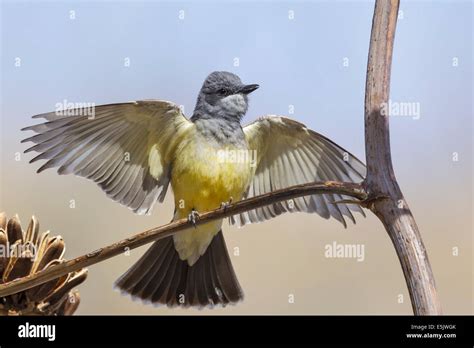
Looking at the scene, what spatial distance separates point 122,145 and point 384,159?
2686mm

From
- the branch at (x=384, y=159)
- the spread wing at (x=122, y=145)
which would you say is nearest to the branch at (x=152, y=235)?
the branch at (x=384, y=159)

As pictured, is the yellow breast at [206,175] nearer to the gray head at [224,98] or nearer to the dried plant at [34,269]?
the gray head at [224,98]

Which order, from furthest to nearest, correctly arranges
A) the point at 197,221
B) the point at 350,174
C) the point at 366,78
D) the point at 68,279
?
the point at 350,174 → the point at 197,221 → the point at 68,279 → the point at 366,78

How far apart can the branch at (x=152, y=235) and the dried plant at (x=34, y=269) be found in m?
0.12

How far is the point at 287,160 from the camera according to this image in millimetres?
4004

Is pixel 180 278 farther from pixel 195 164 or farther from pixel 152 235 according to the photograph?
pixel 152 235

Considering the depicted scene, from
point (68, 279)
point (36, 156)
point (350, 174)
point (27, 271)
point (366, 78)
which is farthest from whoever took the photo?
point (350, 174)

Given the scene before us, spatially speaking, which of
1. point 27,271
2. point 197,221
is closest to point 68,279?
point 27,271

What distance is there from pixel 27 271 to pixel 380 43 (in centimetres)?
104

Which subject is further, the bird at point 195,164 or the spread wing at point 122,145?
the bird at point 195,164

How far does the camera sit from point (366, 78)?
1.37 m

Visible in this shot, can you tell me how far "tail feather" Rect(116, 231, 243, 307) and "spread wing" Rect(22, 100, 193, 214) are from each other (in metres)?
0.60

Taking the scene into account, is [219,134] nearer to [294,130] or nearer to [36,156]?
[294,130]

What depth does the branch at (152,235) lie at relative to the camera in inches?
54.7
